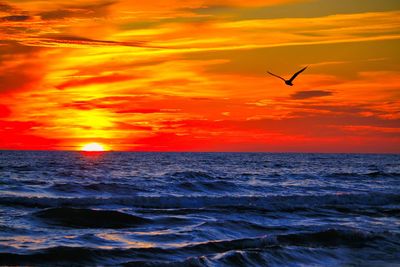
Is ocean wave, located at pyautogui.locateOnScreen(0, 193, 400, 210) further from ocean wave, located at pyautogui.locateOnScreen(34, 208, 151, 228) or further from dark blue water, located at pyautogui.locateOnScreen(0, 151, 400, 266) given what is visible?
ocean wave, located at pyautogui.locateOnScreen(34, 208, 151, 228)

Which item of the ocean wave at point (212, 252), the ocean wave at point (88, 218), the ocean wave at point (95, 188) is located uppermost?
the ocean wave at point (95, 188)

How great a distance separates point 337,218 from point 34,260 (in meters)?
12.4

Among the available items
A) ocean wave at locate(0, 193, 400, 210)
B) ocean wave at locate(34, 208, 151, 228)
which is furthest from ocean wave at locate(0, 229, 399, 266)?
ocean wave at locate(0, 193, 400, 210)

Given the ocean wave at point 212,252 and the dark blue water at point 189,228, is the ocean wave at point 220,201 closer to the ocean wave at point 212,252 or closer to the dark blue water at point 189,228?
the dark blue water at point 189,228

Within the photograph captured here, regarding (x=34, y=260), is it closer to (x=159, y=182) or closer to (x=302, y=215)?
(x=302, y=215)

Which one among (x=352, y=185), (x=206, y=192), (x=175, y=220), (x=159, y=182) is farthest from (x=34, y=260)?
(x=352, y=185)

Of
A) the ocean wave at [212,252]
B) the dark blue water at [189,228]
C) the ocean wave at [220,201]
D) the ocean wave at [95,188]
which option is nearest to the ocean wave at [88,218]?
the dark blue water at [189,228]

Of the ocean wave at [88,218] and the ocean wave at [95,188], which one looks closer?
the ocean wave at [88,218]

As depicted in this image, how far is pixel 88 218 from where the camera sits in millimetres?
20516

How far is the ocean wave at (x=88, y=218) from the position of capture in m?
19.5

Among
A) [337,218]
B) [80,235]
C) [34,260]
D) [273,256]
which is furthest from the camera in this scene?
[337,218]

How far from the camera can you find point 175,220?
20.5 meters

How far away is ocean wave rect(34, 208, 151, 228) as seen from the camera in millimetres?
19500

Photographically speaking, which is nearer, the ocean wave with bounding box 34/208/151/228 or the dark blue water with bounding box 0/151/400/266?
the dark blue water with bounding box 0/151/400/266
